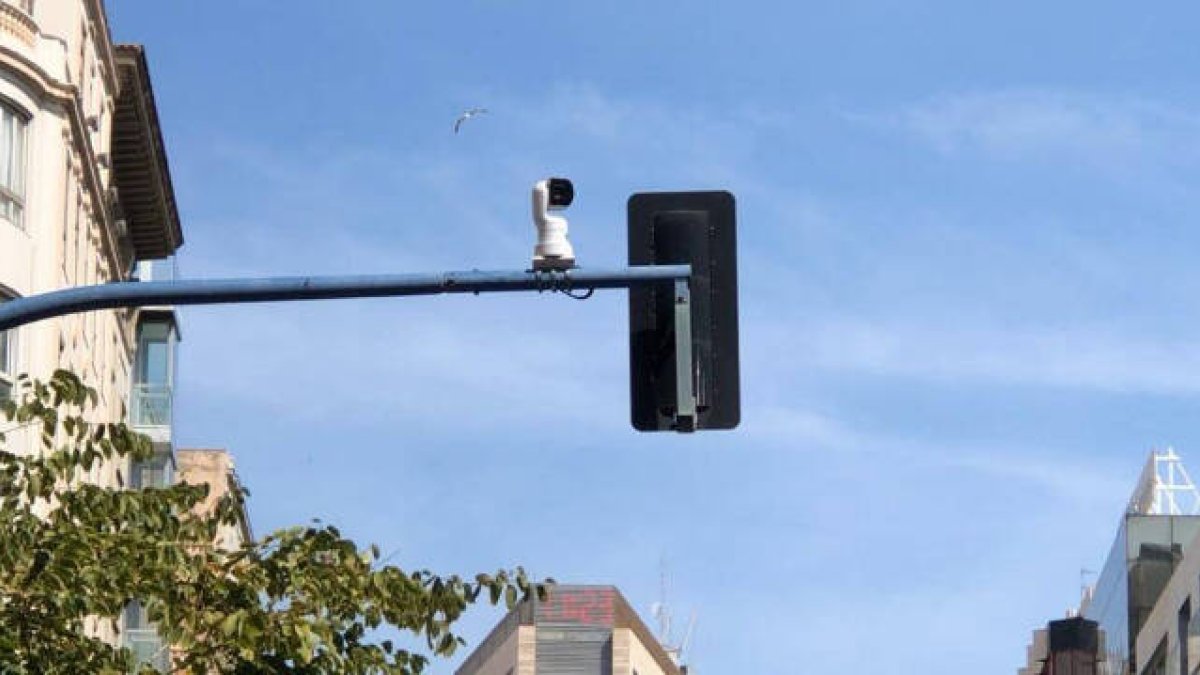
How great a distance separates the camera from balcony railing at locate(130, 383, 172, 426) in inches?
2606

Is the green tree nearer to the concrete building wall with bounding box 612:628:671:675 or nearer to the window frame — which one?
the window frame

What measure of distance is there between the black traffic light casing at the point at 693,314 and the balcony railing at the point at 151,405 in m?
48.4

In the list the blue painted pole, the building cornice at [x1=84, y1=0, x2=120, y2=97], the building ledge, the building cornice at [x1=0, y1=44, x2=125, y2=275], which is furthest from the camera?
the building ledge

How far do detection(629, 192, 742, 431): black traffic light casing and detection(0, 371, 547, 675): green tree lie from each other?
723 centimetres

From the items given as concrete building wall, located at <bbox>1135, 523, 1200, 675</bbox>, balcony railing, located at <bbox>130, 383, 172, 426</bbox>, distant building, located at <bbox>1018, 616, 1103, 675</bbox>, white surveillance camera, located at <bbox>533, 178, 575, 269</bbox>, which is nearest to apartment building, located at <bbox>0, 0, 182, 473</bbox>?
balcony railing, located at <bbox>130, 383, 172, 426</bbox>

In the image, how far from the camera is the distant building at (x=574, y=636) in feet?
506

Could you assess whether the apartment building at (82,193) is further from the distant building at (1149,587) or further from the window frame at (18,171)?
the distant building at (1149,587)

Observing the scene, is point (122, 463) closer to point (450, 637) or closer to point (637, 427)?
point (450, 637)

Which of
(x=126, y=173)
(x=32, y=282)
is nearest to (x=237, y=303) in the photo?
(x=32, y=282)

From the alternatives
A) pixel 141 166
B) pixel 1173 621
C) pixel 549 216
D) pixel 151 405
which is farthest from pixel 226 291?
pixel 1173 621

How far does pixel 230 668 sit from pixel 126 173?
35.1 m

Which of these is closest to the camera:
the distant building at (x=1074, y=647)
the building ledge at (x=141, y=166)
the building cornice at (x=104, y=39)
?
the building cornice at (x=104, y=39)

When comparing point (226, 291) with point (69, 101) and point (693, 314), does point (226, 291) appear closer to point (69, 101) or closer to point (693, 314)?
point (693, 314)

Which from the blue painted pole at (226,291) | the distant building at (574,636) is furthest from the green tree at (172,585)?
the distant building at (574,636)
